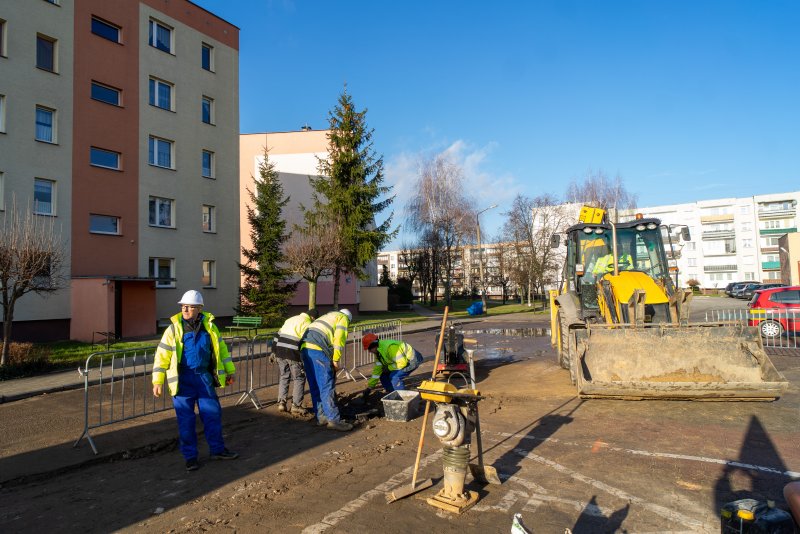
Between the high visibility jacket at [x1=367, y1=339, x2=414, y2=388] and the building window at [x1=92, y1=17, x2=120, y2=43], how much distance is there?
2055cm

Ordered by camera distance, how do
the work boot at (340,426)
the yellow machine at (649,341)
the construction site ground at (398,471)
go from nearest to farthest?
1. the construction site ground at (398,471)
2. the work boot at (340,426)
3. the yellow machine at (649,341)

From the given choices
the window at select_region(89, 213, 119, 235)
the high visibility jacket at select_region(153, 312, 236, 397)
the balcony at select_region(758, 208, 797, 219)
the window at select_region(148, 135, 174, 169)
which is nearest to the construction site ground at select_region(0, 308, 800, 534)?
the high visibility jacket at select_region(153, 312, 236, 397)

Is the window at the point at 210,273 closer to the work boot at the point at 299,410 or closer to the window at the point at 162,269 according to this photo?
the window at the point at 162,269

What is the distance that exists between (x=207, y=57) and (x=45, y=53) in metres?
8.06

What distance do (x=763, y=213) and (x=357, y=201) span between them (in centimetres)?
7419

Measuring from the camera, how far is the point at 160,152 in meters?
22.7

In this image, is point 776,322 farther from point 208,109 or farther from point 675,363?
point 208,109

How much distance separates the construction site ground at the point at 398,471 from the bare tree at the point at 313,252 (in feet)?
47.5

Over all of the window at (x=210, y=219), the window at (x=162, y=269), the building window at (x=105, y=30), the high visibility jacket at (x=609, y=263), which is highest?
the building window at (x=105, y=30)

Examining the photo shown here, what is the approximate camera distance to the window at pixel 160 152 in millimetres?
22297

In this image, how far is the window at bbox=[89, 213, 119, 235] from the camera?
1975 centimetres

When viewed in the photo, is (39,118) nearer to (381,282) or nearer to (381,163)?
(381,163)

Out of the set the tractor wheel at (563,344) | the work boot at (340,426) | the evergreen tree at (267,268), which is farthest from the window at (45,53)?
the tractor wheel at (563,344)

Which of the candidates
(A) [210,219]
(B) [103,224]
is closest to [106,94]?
(B) [103,224]
